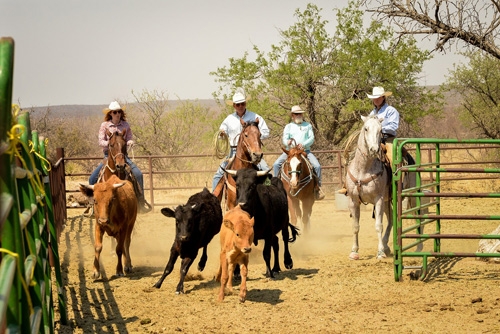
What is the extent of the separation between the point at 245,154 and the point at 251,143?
0.26 metres

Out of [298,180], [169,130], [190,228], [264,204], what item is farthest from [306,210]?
[169,130]

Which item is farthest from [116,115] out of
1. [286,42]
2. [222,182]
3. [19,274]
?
[286,42]

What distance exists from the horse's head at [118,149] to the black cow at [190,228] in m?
2.37

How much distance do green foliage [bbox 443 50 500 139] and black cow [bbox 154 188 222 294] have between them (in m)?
20.3

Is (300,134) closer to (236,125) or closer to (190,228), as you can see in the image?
(236,125)

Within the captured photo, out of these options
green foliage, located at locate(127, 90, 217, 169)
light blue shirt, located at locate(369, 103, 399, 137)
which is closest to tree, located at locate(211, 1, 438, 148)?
green foliage, located at locate(127, 90, 217, 169)

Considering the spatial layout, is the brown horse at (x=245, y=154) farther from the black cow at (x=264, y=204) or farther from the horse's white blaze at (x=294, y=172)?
the horse's white blaze at (x=294, y=172)

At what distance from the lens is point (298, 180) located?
38.2 ft

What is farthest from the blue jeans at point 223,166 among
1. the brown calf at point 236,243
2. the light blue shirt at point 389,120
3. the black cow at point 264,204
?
the brown calf at point 236,243

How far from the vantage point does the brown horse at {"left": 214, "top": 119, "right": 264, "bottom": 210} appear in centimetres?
905

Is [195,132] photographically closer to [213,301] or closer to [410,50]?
[410,50]

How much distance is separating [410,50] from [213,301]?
1764 centimetres

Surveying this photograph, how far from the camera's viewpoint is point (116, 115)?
36.6ft

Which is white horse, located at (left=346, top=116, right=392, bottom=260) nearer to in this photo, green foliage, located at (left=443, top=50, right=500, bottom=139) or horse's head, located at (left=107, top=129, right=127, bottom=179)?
horse's head, located at (left=107, top=129, right=127, bottom=179)
